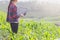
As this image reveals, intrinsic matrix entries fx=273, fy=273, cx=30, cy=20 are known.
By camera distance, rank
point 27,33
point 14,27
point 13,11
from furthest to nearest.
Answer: point 27,33 < point 14,27 < point 13,11

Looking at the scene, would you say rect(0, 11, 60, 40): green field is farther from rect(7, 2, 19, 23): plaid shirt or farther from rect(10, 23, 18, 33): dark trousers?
rect(7, 2, 19, 23): plaid shirt

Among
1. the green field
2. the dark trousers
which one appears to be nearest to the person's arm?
the dark trousers

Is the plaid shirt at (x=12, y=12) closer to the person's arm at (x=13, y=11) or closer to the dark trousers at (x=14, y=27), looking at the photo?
the person's arm at (x=13, y=11)

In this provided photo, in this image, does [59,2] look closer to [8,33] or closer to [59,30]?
[59,30]

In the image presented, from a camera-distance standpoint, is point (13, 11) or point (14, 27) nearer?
point (13, 11)

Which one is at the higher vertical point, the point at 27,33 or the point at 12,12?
the point at 12,12

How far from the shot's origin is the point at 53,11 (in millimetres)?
13602

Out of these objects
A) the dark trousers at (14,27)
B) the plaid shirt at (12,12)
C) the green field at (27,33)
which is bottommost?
the green field at (27,33)

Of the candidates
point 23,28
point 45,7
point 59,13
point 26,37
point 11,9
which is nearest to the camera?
point 11,9

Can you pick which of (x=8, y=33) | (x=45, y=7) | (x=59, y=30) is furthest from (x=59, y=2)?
(x=8, y=33)

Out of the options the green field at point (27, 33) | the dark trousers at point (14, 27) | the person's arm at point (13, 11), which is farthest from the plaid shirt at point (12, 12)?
the green field at point (27, 33)

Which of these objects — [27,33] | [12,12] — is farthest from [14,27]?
[27,33]

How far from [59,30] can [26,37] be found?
9.57 feet

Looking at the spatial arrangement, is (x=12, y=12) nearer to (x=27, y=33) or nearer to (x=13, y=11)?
(x=13, y=11)
